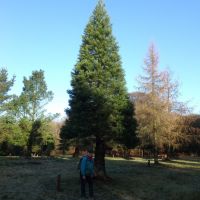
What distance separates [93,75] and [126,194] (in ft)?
26.9

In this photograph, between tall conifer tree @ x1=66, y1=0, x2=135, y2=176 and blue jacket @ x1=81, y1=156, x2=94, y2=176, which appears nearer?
blue jacket @ x1=81, y1=156, x2=94, y2=176

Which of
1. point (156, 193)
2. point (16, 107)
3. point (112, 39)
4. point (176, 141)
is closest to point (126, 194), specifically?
point (156, 193)

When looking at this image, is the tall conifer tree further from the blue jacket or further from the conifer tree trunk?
the blue jacket

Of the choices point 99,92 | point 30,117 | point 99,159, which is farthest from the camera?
point 30,117

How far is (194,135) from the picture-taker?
47.7m

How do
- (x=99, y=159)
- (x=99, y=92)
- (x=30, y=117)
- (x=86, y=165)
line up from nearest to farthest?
(x=86, y=165) → (x=99, y=92) → (x=99, y=159) → (x=30, y=117)

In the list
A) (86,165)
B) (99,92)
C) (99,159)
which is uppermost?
(99,92)

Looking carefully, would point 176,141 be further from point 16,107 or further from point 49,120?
point 16,107

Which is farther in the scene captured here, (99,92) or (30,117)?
(30,117)

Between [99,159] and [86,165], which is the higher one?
[99,159]

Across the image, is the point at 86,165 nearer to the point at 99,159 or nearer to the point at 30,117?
the point at 99,159

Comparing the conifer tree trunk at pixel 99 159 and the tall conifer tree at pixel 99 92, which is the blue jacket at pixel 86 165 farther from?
the conifer tree trunk at pixel 99 159

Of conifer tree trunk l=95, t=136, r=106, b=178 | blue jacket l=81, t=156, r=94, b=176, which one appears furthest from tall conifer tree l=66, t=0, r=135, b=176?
blue jacket l=81, t=156, r=94, b=176

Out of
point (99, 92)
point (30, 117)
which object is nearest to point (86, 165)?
point (99, 92)
